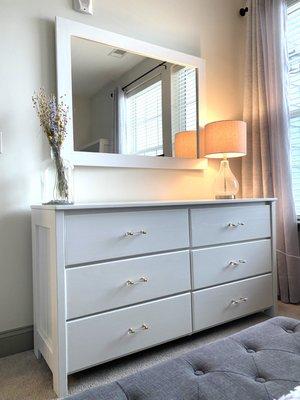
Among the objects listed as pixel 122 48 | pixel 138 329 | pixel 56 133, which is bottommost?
pixel 138 329

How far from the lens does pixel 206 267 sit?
1.71m

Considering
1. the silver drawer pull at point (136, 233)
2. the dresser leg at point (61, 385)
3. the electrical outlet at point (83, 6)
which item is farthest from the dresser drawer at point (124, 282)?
the electrical outlet at point (83, 6)

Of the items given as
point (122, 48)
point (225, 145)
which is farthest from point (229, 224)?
point (122, 48)

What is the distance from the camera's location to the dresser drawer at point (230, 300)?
1.68m

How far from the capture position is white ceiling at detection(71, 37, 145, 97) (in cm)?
184

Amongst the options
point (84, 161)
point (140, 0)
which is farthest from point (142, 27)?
point (84, 161)

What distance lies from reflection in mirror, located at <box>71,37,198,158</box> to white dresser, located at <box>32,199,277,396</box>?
62 cm

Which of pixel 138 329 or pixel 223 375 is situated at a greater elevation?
pixel 223 375

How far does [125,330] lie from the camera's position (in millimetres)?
1433

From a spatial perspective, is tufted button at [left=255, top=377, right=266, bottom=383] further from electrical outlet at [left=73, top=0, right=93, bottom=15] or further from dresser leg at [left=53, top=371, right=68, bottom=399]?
electrical outlet at [left=73, top=0, right=93, bottom=15]

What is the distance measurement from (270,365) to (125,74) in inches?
72.1

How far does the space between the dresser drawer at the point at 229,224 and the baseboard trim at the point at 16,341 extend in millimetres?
1037

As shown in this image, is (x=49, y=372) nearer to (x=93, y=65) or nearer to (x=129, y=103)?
(x=129, y=103)

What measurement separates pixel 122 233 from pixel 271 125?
1.54m
